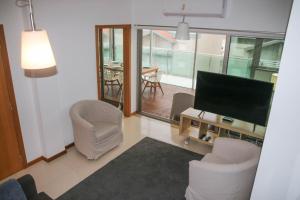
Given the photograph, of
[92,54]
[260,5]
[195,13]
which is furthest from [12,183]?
[260,5]

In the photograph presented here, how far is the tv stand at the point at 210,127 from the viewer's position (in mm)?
3682

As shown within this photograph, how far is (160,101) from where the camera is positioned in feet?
20.4

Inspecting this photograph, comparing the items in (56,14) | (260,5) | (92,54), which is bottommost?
(92,54)

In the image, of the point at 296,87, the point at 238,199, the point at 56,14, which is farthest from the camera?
the point at 56,14

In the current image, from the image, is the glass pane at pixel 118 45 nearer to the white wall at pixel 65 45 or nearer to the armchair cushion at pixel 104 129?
the white wall at pixel 65 45

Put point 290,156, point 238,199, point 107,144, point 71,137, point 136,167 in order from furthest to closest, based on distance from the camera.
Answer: point 71,137
point 107,144
point 136,167
point 238,199
point 290,156

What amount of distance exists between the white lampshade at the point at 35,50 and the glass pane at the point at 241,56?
125 inches

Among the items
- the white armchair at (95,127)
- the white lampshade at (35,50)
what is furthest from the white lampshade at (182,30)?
the white lampshade at (35,50)

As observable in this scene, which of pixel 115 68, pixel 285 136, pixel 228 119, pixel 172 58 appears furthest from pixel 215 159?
pixel 172 58

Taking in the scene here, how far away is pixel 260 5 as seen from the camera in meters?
3.40

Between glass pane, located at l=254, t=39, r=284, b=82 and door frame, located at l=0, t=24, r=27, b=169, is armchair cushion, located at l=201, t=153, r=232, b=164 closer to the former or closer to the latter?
glass pane, located at l=254, t=39, r=284, b=82

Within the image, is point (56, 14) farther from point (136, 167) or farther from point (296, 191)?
point (296, 191)

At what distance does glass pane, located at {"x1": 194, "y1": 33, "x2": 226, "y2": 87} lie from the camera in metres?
6.10

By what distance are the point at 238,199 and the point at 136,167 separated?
1.54 metres
